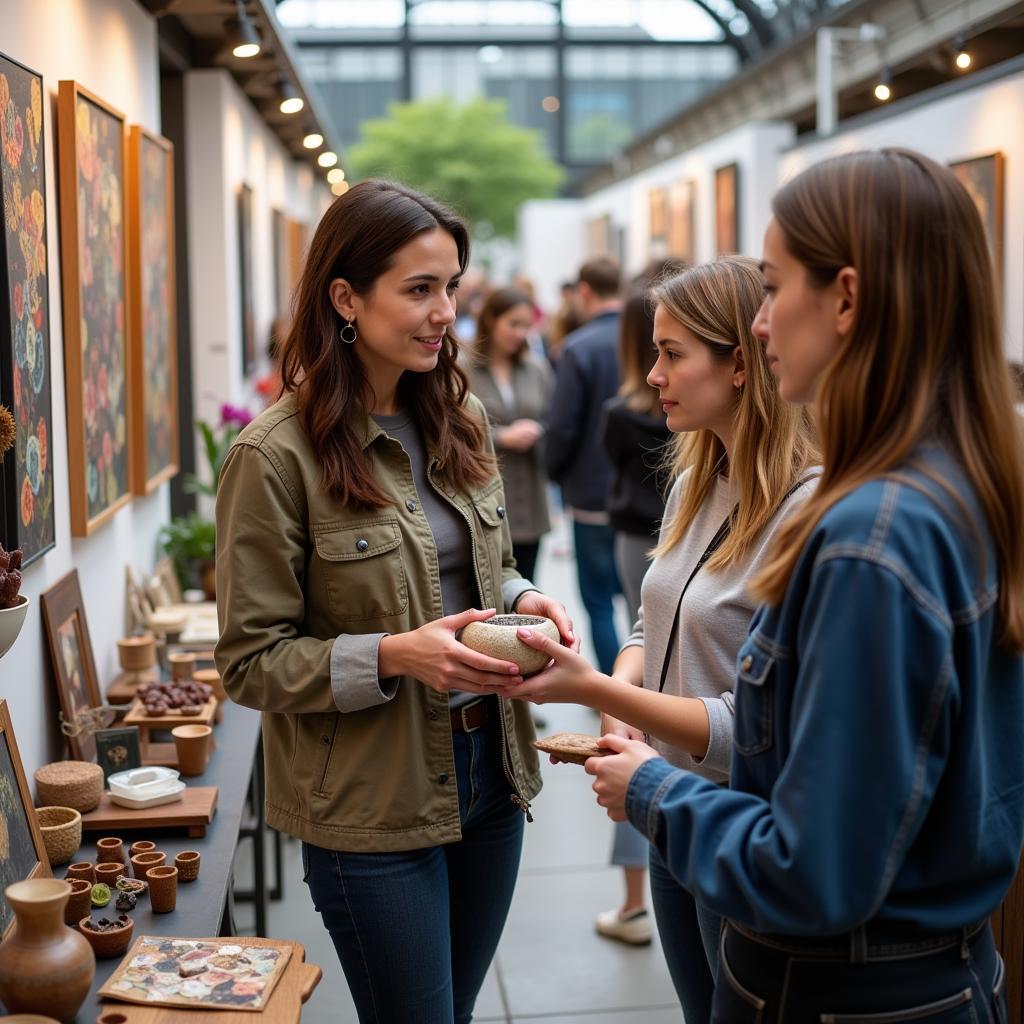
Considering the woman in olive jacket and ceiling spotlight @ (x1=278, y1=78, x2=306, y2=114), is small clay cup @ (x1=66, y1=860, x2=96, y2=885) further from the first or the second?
ceiling spotlight @ (x1=278, y1=78, x2=306, y2=114)

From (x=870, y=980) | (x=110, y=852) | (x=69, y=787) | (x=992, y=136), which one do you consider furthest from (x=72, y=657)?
(x=992, y=136)

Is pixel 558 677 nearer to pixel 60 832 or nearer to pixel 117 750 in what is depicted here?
pixel 60 832

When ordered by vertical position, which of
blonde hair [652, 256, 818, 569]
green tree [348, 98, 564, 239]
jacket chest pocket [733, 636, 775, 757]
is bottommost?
jacket chest pocket [733, 636, 775, 757]

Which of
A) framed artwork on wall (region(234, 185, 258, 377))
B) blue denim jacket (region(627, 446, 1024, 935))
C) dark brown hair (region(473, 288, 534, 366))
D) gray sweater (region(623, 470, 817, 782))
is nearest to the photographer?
blue denim jacket (region(627, 446, 1024, 935))

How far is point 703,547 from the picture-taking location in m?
2.41

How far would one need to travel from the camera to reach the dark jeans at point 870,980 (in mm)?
1511

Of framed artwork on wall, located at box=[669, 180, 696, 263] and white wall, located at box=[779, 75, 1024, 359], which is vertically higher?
framed artwork on wall, located at box=[669, 180, 696, 263]

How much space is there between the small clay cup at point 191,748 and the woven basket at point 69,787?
0.34 meters

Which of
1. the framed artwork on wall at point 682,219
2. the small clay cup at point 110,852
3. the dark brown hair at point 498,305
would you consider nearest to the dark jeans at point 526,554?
the dark brown hair at point 498,305

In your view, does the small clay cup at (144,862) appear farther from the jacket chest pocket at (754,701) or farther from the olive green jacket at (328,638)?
the jacket chest pocket at (754,701)

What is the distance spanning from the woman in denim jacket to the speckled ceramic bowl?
568 mm

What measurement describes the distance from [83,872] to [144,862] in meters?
0.13

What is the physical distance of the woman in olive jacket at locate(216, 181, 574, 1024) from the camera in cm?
220

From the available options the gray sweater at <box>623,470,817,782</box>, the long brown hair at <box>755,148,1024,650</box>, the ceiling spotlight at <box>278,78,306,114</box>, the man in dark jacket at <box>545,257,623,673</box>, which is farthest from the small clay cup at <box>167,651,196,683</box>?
the ceiling spotlight at <box>278,78,306,114</box>
